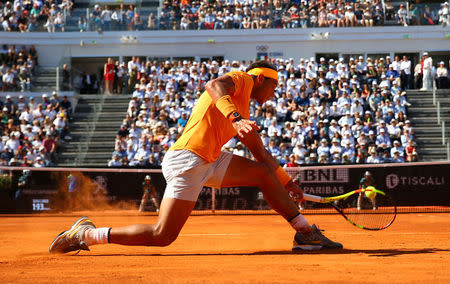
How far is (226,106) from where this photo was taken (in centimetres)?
585

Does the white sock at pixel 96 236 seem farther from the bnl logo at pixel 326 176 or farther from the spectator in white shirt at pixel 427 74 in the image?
the spectator in white shirt at pixel 427 74

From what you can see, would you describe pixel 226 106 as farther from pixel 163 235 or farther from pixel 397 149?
pixel 397 149

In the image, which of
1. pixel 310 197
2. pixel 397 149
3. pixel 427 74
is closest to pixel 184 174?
pixel 310 197

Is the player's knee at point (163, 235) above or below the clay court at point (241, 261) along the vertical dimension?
above

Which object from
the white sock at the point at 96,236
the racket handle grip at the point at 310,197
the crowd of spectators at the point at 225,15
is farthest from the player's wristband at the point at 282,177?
the crowd of spectators at the point at 225,15

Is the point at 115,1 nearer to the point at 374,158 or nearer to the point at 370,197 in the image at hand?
the point at 374,158

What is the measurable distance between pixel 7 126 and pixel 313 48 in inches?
533

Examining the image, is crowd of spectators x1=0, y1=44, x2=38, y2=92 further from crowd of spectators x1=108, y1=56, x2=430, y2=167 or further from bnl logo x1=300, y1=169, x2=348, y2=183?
bnl logo x1=300, y1=169, x2=348, y2=183

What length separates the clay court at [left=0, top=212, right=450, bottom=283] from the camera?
5453mm

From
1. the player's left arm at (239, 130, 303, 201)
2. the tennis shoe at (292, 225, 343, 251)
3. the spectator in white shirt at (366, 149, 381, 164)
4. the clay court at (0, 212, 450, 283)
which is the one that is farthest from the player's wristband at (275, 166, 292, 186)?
the spectator in white shirt at (366, 149, 381, 164)

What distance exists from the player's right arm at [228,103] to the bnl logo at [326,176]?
11174mm

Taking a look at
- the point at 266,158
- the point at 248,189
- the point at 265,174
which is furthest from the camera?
the point at 248,189

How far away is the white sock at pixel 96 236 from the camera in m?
6.66

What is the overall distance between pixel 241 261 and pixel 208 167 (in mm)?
1020
